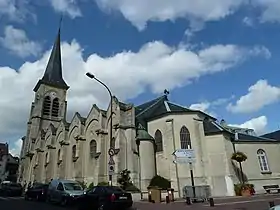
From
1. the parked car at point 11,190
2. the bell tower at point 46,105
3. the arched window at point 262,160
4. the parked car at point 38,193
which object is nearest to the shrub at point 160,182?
the parked car at point 38,193

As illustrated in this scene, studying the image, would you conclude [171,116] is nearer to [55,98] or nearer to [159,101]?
[159,101]

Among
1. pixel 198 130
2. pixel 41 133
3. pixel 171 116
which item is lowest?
pixel 198 130

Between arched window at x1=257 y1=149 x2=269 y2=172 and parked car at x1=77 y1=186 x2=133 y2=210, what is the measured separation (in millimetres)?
21472

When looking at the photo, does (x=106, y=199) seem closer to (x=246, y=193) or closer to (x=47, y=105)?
(x=246, y=193)

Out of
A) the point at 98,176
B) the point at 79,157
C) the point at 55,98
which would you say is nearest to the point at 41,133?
the point at 55,98

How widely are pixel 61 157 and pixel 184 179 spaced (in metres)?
21.4

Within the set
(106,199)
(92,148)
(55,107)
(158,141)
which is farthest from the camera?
(55,107)

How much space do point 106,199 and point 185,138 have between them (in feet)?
58.1

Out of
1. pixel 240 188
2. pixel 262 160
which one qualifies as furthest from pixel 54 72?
pixel 240 188

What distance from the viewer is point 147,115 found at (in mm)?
36594

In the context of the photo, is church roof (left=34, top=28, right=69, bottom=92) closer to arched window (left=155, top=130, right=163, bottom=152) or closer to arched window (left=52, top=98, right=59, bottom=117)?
arched window (left=52, top=98, right=59, bottom=117)

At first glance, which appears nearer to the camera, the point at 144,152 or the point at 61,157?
the point at 144,152

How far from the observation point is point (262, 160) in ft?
103

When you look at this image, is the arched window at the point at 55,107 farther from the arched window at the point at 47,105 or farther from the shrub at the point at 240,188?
the shrub at the point at 240,188
